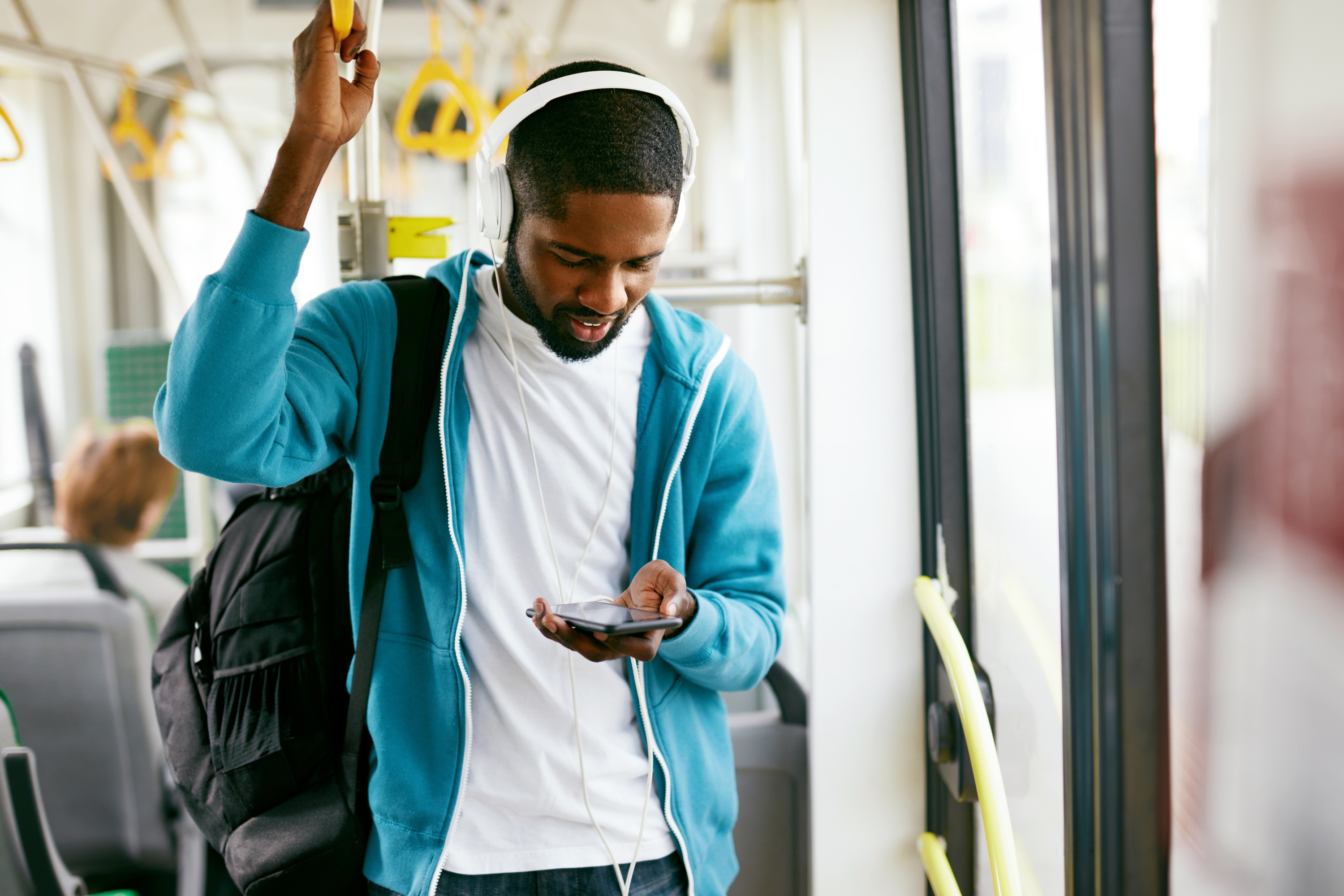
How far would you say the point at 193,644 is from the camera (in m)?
1.28

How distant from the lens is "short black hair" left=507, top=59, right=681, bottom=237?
1036 millimetres

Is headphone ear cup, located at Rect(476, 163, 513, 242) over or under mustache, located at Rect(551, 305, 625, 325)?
over

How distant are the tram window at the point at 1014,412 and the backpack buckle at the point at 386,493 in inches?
30.4

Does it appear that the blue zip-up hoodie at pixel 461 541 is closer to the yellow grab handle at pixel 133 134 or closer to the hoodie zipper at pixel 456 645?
the hoodie zipper at pixel 456 645

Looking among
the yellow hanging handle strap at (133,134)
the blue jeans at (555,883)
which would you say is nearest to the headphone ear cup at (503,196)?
the blue jeans at (555,883)

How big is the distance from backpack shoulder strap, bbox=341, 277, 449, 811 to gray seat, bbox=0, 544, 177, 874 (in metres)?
1.48

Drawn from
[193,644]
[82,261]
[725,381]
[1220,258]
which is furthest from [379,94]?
[82,261]

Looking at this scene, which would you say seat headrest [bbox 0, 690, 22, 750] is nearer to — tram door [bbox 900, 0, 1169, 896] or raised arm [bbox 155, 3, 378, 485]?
raised arm [bbox 155, 3, 378, 485]

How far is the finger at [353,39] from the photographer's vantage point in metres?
0.96

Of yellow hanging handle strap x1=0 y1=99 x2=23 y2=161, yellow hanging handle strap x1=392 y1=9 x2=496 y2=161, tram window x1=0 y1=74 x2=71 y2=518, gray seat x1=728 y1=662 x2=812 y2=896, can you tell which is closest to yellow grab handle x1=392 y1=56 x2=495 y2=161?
yellow hanging handle strap x1=392 y1=9 x2=496 y2=161

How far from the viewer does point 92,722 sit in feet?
7.60

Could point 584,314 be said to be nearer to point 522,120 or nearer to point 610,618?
point 522,120

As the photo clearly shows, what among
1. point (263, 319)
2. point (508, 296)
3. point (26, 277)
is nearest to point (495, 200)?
point (508, 296)

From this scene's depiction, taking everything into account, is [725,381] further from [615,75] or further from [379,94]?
[379,94]
